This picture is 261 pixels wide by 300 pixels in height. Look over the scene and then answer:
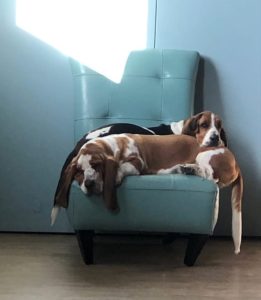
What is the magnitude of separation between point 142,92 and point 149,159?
0.46 meters

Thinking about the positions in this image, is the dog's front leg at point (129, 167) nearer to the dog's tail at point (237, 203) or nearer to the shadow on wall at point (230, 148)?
the dog's tail at point (237, 203)

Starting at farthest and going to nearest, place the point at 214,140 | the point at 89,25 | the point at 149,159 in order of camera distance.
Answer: the point at 89,25
the point at 214,140
the point at 149,159

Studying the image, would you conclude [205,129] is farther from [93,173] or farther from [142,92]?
[93,173]

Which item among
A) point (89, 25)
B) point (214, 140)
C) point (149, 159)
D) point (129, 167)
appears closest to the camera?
point (129, 167)

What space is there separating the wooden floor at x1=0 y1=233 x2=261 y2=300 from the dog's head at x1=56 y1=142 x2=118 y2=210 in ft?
0.97

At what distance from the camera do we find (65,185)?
2.26 metres

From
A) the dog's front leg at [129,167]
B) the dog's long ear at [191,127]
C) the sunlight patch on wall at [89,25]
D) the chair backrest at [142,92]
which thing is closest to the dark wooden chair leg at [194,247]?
the dog's front leg at [129,167]

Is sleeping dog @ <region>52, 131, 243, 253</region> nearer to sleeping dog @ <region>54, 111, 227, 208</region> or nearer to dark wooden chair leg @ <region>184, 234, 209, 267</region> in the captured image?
sleeping dog @ <region>54, 111, 227, 208</region>

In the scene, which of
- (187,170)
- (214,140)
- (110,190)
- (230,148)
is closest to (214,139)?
(214,140)

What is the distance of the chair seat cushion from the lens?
7.16 ft

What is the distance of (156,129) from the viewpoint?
2.59 meters

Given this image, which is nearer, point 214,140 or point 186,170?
point 186,170

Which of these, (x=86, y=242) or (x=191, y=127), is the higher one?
(x=191, y=127)

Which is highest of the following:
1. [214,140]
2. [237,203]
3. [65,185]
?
[214,140]
